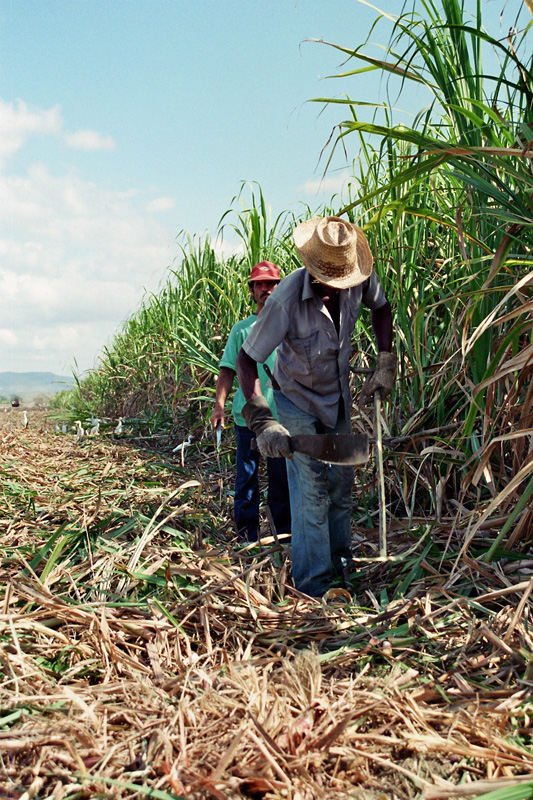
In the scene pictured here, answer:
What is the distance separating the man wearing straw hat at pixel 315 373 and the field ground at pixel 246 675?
8.4 inches

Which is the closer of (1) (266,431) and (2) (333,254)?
(2) (333,254)

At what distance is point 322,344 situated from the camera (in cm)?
254

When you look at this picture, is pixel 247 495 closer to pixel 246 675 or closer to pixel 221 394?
pixel 221 394

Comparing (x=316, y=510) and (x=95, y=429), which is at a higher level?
(x=95, y=429)

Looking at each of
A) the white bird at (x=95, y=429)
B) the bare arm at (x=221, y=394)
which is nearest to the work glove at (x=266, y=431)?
the bare arm at (x=221, y=394)

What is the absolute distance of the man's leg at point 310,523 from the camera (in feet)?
8.21

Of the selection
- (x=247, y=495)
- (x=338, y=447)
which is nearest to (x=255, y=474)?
(x=247, y=495)

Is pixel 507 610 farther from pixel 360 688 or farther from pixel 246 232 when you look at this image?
pixel 246 232

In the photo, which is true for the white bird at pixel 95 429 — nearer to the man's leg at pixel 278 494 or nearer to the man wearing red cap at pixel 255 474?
the man wearing red cap at pixel 255 474

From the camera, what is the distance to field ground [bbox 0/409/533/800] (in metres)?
1.32

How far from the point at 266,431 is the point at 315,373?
1.01ft

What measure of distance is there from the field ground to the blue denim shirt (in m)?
0.72

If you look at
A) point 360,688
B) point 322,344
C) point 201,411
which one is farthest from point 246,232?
point 360,688

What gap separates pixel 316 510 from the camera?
253 centimetres
